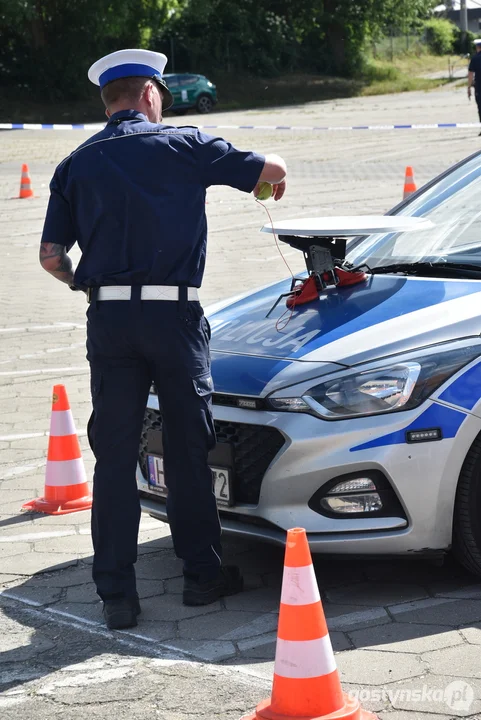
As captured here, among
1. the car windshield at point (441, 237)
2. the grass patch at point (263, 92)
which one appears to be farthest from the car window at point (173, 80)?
the car windshield at point (441, 237)

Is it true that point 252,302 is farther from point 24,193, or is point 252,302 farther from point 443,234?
point 24,193

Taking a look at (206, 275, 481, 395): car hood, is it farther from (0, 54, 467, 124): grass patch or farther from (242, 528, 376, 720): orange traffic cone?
(0, 54, 467, 124): grass patch

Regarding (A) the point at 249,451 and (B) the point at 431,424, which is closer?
(B) the point at 431,424

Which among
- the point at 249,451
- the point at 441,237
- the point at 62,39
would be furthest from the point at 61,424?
the point at 62,39

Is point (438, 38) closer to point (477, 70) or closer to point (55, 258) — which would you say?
point (477, 70)

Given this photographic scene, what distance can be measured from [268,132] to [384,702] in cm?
2629

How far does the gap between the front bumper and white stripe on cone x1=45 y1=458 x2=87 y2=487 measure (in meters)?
1.64

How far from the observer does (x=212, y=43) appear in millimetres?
49094

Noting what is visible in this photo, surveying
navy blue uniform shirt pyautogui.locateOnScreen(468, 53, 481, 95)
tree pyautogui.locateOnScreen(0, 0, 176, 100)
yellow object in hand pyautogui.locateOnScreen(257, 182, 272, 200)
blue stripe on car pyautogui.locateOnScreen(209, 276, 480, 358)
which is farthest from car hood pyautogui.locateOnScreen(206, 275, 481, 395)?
tree pyautogui.locateOnScreen(0, 0, 176, 100)

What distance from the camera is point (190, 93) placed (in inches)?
1558

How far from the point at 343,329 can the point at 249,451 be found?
581 millimetres

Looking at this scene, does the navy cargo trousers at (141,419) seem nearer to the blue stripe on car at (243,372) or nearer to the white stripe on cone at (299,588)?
the blue stripe on car at (243,372)

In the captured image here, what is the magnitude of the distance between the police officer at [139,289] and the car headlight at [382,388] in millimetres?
387

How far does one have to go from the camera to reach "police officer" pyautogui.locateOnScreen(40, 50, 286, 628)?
4.04 metres
